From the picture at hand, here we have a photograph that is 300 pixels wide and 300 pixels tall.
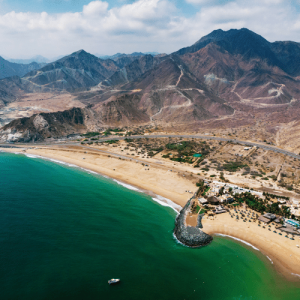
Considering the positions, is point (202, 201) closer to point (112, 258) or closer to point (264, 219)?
point (264, 219)

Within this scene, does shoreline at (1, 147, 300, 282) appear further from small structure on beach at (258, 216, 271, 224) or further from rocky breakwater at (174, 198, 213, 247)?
small structure on beach at (258, 216, 271, 224)

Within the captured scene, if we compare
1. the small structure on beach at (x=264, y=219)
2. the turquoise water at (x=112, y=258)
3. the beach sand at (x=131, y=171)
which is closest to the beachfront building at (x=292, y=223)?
the small structure on beach at (x=264, y=219)

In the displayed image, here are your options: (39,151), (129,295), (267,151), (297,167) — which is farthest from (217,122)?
(129,295)

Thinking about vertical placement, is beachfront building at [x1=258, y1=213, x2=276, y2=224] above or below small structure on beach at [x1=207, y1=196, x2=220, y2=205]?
below

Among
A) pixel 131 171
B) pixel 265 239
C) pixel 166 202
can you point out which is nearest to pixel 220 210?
pixel 265 239

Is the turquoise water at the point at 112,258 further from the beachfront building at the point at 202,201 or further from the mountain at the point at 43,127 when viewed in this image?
the mountain at the point at 43,127

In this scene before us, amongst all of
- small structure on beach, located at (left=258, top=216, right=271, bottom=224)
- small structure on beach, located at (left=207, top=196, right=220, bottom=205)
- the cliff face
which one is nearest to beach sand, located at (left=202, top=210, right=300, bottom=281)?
small structure on beach, located at (left=258, top=216, right=271, bottom=224)

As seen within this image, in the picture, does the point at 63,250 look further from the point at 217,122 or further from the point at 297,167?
the point at 217,122
